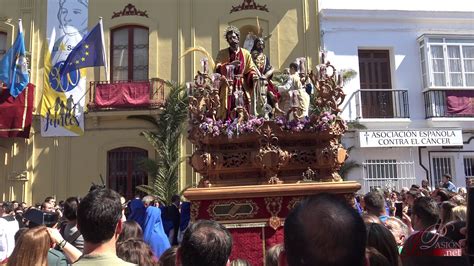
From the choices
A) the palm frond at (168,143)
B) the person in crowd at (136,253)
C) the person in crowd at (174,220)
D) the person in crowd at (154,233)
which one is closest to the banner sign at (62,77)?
the palm frond at (168,143)

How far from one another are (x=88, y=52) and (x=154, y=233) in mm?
9229

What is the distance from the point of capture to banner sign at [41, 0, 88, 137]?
53.5ft

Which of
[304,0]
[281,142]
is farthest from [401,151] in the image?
[281,142]

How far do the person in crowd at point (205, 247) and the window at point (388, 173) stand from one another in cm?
1377

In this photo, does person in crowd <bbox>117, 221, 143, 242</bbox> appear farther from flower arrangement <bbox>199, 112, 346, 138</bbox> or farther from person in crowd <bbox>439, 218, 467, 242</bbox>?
person in crowd <bbox>439, 218, 467, 242</bbox>

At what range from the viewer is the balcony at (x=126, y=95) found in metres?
16.2

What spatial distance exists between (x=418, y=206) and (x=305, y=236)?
2.80 m

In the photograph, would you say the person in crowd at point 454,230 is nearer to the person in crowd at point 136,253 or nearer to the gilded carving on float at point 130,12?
the person in crowd at point 136,253

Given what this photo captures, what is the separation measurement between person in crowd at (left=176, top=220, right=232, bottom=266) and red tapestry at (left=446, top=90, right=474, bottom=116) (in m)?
15.3

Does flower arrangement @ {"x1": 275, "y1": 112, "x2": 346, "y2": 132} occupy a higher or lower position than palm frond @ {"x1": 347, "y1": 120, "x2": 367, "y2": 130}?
lower

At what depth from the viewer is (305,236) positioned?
5.28 ft

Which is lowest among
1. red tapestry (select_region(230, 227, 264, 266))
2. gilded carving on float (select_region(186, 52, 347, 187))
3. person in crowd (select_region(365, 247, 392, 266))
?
red tapestry (select_region(230, 227, 264, 266))

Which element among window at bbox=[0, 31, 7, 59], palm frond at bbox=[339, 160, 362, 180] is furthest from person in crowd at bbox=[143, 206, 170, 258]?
window at bbox=[0, 31, 7, 59]

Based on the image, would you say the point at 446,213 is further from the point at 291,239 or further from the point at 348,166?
the point at 348,166
